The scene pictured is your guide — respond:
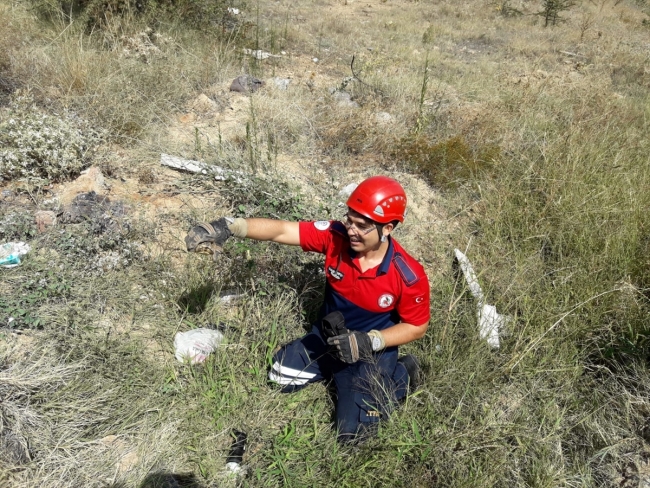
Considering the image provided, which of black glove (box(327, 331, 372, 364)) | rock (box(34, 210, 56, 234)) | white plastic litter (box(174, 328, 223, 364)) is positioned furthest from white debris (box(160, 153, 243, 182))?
black glove (box(327, 331, 372, 364))

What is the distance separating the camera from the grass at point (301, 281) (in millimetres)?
2072

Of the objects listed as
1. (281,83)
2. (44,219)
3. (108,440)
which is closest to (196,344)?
(108,440)

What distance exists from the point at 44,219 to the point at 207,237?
1.70 metres

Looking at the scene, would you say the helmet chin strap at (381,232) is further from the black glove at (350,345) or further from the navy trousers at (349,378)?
the navy trousers at (349,378)

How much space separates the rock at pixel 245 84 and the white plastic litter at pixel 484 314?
10.5ft

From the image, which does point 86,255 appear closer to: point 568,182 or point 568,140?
point 568,182

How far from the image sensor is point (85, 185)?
345cm

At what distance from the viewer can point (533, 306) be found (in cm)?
292

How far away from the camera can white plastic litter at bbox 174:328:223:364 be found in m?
2.46

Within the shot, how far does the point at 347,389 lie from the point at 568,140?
3.23 metres

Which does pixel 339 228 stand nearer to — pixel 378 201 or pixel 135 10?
pixel 378 201

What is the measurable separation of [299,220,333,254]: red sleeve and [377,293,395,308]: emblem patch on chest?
39 cm

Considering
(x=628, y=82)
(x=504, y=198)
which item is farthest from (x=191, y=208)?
(x=628, y=82)

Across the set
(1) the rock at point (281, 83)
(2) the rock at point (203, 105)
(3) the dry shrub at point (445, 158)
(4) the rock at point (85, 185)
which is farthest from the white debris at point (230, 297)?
(1) the rock at point (281, 83)
